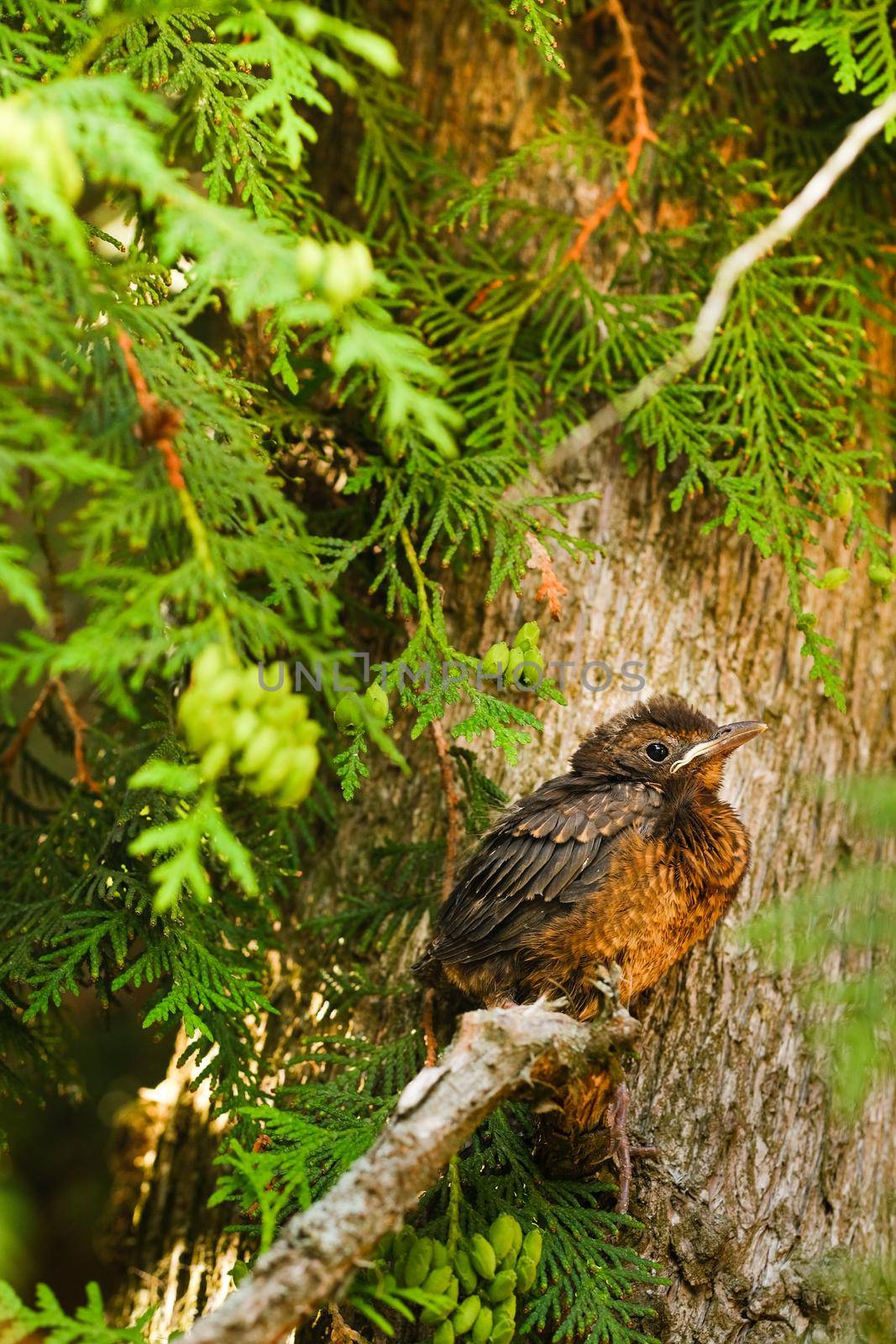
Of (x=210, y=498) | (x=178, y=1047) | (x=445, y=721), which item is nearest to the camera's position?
(x=210, y=498)

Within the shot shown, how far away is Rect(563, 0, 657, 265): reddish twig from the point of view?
3186 millimetres

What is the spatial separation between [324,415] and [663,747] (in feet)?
4.37

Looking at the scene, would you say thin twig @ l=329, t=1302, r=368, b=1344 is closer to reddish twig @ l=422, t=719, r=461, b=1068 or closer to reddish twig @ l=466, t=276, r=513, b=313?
reddish twig @ l=422, t=719, r=461, b=1068

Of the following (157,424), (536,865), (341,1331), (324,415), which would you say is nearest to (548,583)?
(536,865)

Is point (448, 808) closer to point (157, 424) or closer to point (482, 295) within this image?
point (157, 424)

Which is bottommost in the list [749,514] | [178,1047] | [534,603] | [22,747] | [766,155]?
[178,1047]

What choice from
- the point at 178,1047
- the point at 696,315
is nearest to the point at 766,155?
the point at 696,315

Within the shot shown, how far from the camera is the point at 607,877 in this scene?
245 centimetres

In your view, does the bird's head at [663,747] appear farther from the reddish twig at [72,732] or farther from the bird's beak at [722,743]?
the reddish twig at [72,732]

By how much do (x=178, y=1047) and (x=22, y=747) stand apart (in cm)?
113

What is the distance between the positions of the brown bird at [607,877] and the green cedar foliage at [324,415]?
22 cm

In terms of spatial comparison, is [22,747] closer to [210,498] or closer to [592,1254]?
[210,498]

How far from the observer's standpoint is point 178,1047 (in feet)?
11.7

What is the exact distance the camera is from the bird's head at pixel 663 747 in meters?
2.67
